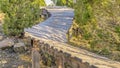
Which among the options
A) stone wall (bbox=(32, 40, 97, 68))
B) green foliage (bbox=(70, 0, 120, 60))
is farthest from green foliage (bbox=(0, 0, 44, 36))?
green foliage (bbox=(70, 0, 120, 60))

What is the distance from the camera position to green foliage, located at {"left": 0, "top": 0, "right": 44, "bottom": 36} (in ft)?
55.1

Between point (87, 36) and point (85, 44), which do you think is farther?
point (85, 44)

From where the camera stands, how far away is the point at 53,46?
7.03 meters

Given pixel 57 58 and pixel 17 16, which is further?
pixel 17 16

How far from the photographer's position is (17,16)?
17219mm

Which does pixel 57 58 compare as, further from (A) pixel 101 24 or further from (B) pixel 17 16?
(B) pixel 17 16

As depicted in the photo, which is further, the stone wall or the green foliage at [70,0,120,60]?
the green foliage at [70,0,120,60]

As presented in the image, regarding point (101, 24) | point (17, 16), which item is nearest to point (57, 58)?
point (101, 24)

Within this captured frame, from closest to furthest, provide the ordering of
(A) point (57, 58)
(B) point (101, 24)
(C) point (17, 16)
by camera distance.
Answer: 1. (A) point (57, 58)
2. (B) point (101, 24)
3. (C) point (17, 16)

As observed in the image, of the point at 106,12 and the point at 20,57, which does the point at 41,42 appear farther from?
the point at 20,57

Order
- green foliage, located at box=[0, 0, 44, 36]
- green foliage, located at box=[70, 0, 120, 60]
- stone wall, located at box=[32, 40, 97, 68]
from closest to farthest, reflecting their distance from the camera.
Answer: stone wall, located at box=[32, 40, 97, 68]
green foliage, located at box=[70, 0, 120, 60]
green foliage, located at box=[0, 0, 44, 36]

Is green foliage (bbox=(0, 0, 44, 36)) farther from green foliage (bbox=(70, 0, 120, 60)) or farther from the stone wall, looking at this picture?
green foliage (bbox=(70, 0, 120, 60))

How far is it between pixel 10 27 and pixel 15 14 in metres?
0.91

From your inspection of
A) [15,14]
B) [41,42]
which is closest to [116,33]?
[41,42]
